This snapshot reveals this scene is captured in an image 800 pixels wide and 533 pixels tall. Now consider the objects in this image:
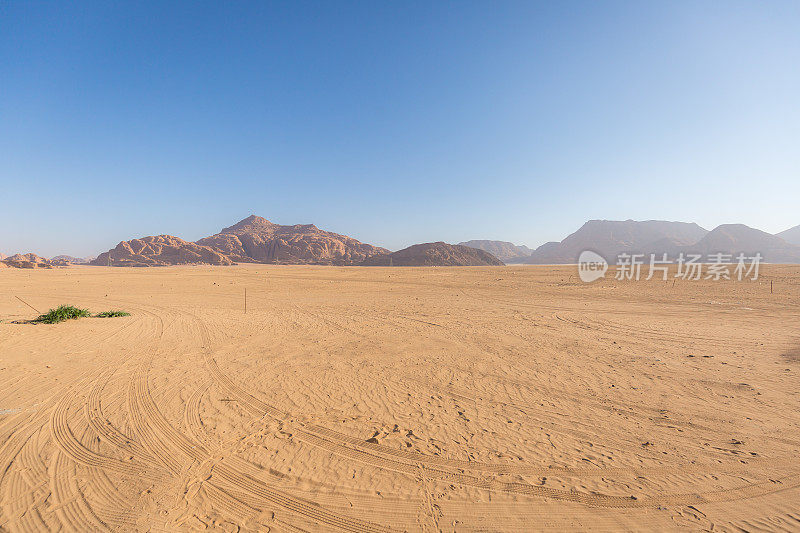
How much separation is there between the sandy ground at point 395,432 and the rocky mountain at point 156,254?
328 ft

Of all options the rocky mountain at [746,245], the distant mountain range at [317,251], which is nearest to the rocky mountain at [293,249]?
the distant mountain range at [317,251]

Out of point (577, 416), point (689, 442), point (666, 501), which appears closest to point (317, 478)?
point (666, 501)

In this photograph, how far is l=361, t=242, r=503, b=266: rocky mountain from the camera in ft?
338

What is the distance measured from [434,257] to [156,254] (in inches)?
3814

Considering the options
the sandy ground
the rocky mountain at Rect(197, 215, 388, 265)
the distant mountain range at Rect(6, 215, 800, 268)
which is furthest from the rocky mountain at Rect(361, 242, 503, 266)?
the sandy ground

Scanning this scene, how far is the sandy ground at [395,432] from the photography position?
3.46 metres

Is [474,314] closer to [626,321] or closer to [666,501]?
[626,321]

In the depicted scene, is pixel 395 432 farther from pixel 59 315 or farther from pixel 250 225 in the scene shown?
pixel 250 225

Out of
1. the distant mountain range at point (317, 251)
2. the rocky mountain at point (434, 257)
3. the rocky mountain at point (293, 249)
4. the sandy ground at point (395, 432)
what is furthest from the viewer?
the rocky mountain at point (293, 249)

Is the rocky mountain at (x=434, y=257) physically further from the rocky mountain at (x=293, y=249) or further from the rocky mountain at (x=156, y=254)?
the rocky mountain at (x=156, y=254)

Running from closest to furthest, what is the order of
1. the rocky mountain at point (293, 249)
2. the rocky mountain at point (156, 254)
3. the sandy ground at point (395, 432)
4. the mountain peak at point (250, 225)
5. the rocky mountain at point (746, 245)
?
the sandy ground at point (395, 432)
the rocky mountain at point (156, 254)
the rocky mountain at point (293, 249)
the rocky mountain at point (746, 245)
the mountain peak at point (250, 225)

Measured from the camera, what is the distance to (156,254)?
10462cm

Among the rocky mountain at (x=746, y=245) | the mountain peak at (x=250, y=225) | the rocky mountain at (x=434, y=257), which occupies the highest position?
the mountain peak at (x=250, y=225)

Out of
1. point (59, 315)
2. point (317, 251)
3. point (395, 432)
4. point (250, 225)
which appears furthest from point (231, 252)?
point (395, 432)
